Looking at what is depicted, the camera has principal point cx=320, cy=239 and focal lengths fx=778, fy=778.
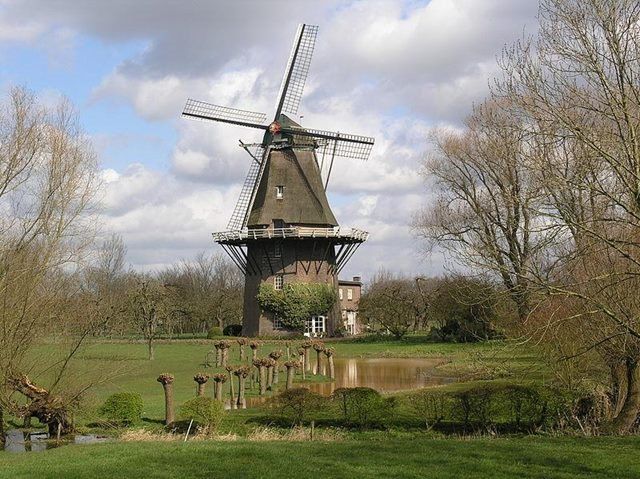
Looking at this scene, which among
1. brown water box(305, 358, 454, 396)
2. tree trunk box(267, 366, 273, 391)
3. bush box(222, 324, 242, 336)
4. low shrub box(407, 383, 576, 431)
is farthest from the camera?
bush box(222, 324, 242, 336)

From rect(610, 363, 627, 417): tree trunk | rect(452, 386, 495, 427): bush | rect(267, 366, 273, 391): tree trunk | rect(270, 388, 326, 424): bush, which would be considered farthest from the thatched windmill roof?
rect(610, 363, 627, 417): tree trunk

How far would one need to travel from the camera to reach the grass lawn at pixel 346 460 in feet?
32.3

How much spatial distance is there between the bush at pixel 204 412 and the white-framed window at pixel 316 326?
107ft

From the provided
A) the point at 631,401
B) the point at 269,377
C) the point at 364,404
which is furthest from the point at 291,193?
the point at 631,401

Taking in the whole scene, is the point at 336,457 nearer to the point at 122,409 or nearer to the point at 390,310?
the point at 122,409

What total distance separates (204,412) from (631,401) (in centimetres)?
779

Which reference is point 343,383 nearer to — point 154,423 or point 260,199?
point 154,423

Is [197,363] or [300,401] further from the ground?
[197,363]

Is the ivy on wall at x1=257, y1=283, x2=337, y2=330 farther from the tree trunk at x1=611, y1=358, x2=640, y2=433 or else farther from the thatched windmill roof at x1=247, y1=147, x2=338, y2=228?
the tree trunk at x1=611, y1=358, x2=640, y2=433

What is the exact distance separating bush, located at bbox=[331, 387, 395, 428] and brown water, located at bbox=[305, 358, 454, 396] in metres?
6.77

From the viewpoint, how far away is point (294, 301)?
4656 cm

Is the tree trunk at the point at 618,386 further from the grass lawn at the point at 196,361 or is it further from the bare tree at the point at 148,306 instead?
the bare tree at the point at 148,306

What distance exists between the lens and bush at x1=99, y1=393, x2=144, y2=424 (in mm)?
16531

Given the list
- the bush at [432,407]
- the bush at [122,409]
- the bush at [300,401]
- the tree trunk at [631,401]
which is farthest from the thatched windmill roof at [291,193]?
the tree trunk at [631,401]
